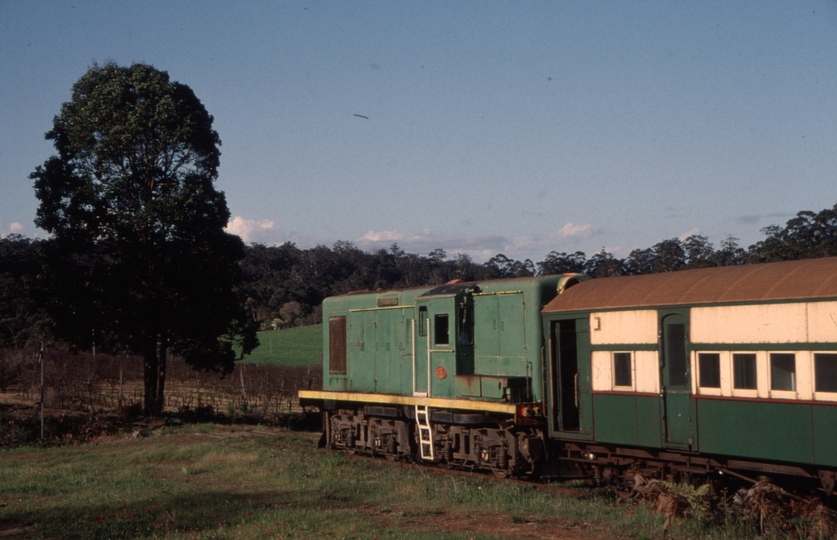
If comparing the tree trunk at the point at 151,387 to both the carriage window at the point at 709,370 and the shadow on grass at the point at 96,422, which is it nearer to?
the shadow on grass at the point at 96,422

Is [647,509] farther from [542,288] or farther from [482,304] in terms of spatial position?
[482,304]

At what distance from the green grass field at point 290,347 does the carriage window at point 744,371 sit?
5292 centimetres

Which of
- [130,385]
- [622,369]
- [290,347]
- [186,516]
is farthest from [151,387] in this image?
[290,347]

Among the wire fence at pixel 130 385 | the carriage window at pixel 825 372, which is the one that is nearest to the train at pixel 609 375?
the carriage window at pixel 825 372

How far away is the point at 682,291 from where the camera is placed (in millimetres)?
12445

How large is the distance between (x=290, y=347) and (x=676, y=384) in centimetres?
6281

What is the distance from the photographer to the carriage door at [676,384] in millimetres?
12172

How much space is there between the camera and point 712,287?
39.6 feet

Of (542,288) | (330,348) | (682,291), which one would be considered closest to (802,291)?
(682,291)

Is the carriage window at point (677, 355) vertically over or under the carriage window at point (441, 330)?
under

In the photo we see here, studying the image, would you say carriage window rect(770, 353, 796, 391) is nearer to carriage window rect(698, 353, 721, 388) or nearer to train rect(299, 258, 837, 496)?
train rect(299, 258, 837, 496)

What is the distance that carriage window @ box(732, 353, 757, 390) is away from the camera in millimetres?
11305

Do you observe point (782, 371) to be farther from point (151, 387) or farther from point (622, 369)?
point (151, 387)

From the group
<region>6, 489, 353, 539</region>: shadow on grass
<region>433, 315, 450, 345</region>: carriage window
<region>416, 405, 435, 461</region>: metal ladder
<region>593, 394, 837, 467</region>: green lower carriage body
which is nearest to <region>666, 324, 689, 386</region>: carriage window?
<region>593, 394, 837, 467</region>: green lower carriage body
